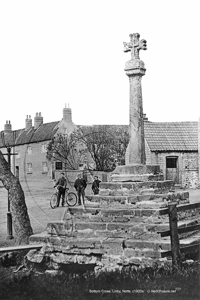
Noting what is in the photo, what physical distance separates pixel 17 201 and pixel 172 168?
23208 mm

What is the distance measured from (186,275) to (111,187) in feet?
11.6

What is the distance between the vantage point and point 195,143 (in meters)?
35.5

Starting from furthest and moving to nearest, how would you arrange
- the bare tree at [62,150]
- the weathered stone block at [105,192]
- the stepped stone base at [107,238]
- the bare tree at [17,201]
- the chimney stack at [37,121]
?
the bare tree at [62,150], the chimney stack at [37,121], the bare tree at [17,201], the weathered stone block at [105,192], the stepped stone base at [107,238]

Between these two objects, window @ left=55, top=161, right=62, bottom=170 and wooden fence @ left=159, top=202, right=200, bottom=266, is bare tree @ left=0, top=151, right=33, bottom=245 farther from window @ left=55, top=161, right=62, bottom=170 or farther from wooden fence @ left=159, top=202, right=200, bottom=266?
window @ left=55, top=161, right=62, bottom=170

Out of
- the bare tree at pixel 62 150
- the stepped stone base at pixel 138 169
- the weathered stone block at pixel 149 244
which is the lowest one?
the weathered stone block at pixel 149 244

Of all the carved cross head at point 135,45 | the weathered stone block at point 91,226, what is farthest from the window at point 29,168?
the weathered stone block at point 91,226

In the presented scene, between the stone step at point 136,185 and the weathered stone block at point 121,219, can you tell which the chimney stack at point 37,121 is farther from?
the weathered stone block at point 121,219

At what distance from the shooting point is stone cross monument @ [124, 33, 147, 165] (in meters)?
12.0

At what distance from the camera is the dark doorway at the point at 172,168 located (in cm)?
3444

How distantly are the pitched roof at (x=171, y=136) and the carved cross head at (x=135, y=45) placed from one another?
22.0 m

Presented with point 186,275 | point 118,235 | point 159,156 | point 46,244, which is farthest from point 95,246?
point 159,156

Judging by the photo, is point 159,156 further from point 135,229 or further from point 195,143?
point 135,229

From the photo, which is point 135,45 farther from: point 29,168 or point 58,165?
point 58,165

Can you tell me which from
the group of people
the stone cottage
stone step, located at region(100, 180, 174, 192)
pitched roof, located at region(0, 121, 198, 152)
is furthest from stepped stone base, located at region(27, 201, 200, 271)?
pitched roof, located at region(0, 121, 198, 152)
